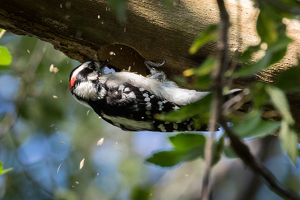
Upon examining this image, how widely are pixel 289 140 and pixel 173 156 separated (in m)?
0.30

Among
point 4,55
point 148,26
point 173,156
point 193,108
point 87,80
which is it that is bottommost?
point 87,80

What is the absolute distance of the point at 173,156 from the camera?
2.57ft

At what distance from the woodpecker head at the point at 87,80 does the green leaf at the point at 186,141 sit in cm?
184

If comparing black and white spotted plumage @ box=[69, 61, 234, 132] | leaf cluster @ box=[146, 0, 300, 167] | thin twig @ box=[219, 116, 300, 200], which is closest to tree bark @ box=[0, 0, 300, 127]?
black and white spotted plumage @ box=[69, 61, 234, 132]

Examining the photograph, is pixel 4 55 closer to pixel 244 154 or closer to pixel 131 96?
pixel 131 96

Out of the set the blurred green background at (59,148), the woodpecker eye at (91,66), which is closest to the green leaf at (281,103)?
the woodpecker eye at (91,66)

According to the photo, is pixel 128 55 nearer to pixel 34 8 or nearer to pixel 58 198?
pixel 34 8

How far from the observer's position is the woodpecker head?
2.56 meters

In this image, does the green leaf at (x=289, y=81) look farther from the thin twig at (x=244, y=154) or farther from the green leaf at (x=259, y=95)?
the thin twig at (x=244, y=154)

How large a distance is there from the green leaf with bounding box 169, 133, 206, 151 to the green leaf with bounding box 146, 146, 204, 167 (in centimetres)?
1

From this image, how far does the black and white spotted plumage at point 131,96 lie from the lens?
2350 millimetres

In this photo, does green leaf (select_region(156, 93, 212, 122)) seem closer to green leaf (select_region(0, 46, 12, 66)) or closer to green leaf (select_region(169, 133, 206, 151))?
green leaf (select_region(169, 133, 206, 151))

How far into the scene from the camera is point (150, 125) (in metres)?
2.40

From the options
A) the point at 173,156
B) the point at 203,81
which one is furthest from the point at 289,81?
the point at 173,156
